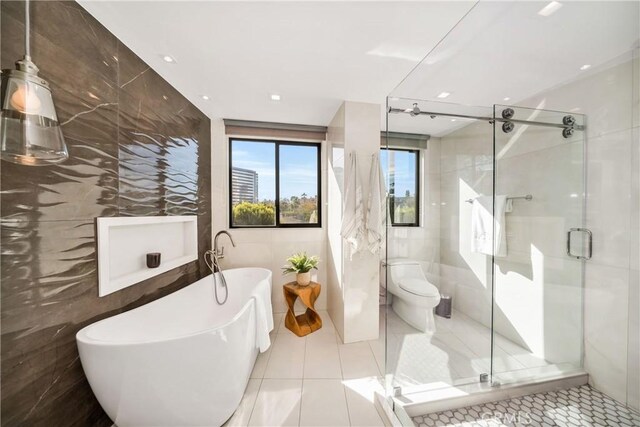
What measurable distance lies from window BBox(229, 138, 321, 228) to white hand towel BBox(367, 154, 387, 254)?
3.17 feet

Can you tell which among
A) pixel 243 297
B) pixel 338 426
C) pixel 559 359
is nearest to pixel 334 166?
pixel 243 297

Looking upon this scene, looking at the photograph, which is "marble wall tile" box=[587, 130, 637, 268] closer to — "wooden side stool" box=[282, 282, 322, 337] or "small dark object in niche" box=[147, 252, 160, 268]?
"wooden side stool" box=[282, 282, 322, 337]

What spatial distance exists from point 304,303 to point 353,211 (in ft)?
3.72

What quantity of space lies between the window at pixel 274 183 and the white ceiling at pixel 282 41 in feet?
2.79

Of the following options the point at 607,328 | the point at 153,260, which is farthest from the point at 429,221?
the point at 153,260

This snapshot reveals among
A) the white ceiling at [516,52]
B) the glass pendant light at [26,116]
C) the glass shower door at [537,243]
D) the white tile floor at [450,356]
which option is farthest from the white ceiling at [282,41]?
Answer: the white tile floor at [450,356]

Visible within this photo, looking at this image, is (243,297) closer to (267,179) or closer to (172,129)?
(267,179)

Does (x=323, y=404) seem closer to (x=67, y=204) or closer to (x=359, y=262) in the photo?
(x=359, y=262)

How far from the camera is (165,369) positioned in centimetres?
105

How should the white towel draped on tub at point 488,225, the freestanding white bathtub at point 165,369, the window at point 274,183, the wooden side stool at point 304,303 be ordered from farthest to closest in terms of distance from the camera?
the window at point 274,183, the wooden side stool at point 304,303, the white towel draped on tub at point 488,225, the freestanding white bathtub at point 165,369

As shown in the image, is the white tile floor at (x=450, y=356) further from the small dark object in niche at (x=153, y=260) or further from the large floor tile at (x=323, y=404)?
the small dark object in niche at (x=153, y=260)

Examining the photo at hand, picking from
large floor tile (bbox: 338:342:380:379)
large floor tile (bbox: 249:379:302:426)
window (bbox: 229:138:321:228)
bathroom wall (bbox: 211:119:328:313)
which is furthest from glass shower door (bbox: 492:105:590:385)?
window (bbox: 229:138:321:228)

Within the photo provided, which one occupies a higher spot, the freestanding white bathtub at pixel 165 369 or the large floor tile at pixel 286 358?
the freestanding white bathtub at pixel 165 369

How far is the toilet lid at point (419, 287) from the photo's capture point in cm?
202
